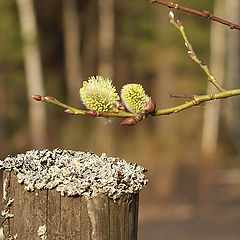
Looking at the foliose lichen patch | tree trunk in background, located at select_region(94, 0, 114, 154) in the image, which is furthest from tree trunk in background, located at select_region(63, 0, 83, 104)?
the foliose lichen patch

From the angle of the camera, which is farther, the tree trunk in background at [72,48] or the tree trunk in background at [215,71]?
the tree trunk in background at [72,48]

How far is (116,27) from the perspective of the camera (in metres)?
23.8

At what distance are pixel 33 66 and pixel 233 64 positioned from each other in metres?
7.15

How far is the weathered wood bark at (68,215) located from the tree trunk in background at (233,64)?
17302mm

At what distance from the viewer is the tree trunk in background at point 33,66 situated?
1838 centimetres

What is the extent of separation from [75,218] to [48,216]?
0.11 meters

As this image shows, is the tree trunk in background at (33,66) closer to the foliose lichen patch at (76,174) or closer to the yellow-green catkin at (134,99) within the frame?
the foliose lichen patch at (76,174)

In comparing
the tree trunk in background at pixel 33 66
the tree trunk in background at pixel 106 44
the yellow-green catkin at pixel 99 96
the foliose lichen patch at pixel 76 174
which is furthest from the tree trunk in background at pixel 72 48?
the yellow-green catkin at pixel 99 96

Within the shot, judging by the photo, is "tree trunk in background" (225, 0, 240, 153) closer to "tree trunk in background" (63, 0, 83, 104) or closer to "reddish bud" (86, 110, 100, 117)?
"tree trunk in background" (63, 0, 83, 104)

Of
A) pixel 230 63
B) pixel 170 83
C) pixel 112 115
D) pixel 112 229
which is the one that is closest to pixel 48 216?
→ pixel 112 229

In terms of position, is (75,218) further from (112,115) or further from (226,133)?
(226,133)

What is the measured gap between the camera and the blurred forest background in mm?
15844

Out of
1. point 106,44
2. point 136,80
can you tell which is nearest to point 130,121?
point 106,44

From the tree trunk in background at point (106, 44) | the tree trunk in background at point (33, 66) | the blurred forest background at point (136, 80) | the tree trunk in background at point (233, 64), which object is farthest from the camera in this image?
the tree trunk in background at point (106, 44)
